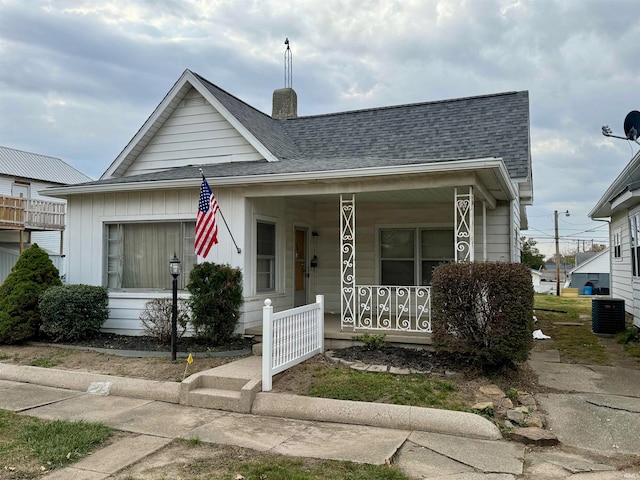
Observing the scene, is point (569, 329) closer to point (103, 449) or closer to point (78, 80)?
point (103, 449)

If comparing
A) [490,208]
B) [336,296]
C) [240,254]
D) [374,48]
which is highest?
[374,48]

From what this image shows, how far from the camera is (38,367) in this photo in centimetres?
725

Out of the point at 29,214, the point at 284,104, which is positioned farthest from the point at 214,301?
the point at 29,214

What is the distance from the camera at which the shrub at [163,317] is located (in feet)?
27.9

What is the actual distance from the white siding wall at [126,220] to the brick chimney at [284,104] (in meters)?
7.36

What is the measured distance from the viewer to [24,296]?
28.6 feet

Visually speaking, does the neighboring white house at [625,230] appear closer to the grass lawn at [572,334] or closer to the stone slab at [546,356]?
the grass lawn at [572,334]

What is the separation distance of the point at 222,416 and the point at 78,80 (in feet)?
46.0

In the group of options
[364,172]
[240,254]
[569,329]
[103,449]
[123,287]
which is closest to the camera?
[103,449]

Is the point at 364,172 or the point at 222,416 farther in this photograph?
the point at 364,172

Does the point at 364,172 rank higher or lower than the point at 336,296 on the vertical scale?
higher

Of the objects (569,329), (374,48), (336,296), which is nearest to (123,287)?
(336,296)

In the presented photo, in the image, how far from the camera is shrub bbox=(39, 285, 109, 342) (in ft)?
27.8

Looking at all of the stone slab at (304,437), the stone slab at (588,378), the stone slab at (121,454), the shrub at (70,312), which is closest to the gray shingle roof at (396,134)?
the shrub at (70,312)
